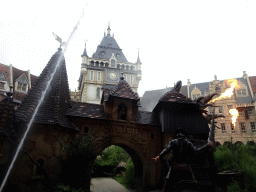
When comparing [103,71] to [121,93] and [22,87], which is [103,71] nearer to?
[22,87]

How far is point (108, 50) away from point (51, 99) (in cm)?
4298

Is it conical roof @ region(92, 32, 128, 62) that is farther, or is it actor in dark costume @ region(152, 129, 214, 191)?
conical roof @ region(92, 32, 128, 62)

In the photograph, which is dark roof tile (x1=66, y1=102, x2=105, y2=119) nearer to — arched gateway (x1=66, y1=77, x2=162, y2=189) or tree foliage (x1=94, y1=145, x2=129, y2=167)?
arched gateway (x1=66, y1=77, x2=162, y2=189)

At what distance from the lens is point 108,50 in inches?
2105

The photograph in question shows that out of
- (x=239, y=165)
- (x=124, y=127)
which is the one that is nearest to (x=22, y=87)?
(x=124, y=127)

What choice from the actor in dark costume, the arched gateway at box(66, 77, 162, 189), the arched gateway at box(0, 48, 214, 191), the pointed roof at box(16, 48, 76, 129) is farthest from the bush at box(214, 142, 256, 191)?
the pointed roof at box(16, 48, 76, 129)

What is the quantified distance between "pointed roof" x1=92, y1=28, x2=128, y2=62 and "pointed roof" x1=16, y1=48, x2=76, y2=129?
36.9 metres

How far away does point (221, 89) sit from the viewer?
40000mm

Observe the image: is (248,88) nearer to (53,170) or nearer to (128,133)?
(128,133)

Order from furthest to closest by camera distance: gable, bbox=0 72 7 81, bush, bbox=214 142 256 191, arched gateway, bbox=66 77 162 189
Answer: gable, bbox=0 72 7 81, arched gateway, bbox=66 77 162 189, bush, bbox=214 142 256 191

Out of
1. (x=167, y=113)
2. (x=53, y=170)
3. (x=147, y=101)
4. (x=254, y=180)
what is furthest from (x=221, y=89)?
(x=53, y=170)

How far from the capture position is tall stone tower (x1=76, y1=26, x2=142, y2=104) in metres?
45.7

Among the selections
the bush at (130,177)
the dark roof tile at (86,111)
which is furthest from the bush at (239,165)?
the dark roof tile at (86,111)

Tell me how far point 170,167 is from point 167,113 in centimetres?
896
